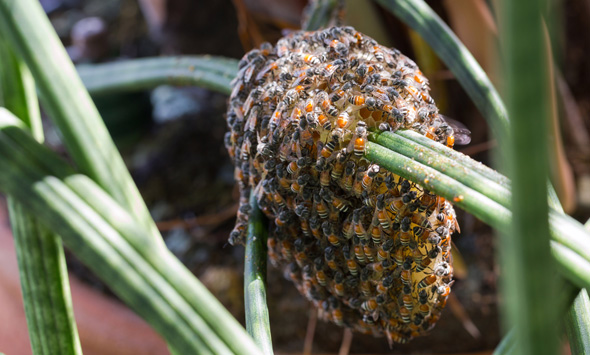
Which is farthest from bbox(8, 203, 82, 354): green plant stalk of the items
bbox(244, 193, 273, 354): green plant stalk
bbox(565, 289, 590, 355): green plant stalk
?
bbox(565, 289, 590, 355): green plant stalk

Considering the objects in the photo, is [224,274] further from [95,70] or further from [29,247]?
[29,247]

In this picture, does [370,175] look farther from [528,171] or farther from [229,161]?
[229,161]

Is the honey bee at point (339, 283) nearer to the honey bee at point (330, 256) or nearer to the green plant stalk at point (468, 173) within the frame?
the honey bee at point (330, 256)

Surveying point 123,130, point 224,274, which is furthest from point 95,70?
point 123,130

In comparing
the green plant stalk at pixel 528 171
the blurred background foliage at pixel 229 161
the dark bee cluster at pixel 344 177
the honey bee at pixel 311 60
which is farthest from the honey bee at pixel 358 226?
the blurred background foliage at pixel 229 161

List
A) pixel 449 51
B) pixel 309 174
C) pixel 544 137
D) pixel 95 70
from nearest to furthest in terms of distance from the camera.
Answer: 1. pixel 544 137
2. pixel 309 174
3. pixel 449 51
4. pixel 95 70

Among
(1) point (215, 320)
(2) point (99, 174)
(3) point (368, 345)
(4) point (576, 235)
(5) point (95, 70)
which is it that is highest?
(5) point (95, 70)

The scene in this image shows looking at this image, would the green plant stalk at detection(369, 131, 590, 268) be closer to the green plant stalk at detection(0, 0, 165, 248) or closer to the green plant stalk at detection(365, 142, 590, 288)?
the green plant stalk at detection(365, 142, 590, 288)
